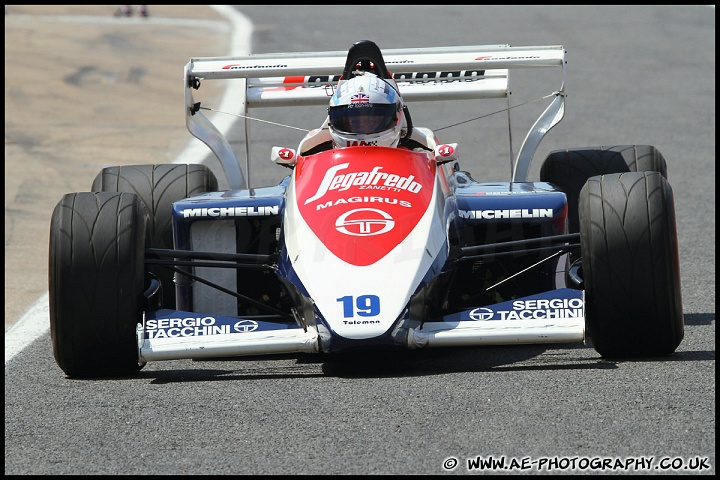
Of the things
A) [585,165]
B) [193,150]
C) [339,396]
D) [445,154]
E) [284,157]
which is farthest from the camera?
[193,150]

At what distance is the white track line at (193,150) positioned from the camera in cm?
902

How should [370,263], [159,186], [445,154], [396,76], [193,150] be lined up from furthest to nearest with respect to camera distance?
[193,150] < [396,76] < [159,186] < [445,154] < [370,263]

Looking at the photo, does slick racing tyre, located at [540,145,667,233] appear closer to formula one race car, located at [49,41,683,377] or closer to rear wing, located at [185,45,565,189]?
rear wing, located at [185,45,565,189]

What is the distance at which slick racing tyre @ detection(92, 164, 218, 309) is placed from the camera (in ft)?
31.6

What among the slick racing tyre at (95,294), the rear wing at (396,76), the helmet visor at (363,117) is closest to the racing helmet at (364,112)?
the helmet visor at (363,117)

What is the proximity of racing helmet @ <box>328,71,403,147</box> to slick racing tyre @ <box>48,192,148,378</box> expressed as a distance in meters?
1.63

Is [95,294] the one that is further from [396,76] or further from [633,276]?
[396,76]

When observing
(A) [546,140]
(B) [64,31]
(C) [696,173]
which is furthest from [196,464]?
(B) [64,31]

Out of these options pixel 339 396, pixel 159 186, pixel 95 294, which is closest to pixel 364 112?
pixel 159 186

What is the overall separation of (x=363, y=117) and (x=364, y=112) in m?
0.03

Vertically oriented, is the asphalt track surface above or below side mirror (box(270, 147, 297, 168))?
below

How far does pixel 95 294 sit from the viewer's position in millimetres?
7484

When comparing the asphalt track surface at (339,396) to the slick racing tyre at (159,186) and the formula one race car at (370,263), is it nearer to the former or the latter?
the formula one race car at (370,263)

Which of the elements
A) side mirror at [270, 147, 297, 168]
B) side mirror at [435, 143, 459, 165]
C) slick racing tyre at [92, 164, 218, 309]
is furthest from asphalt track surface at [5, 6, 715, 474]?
side mirror at [270, 147, 297, 168]
